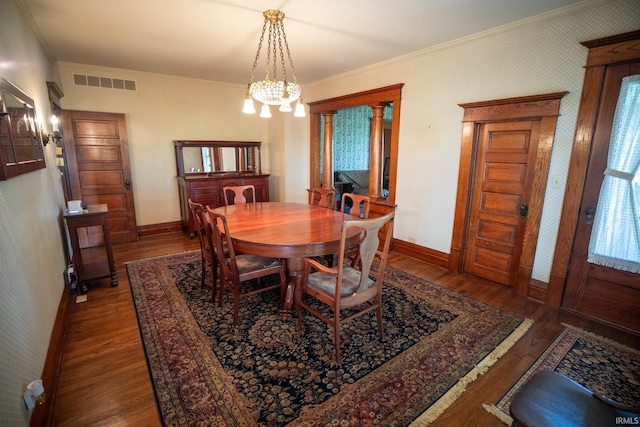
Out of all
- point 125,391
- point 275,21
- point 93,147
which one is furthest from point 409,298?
point 93,147

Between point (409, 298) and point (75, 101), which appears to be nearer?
point (409, 298)

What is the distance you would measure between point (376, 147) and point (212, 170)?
3.04m

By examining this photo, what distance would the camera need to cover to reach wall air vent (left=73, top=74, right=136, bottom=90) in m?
4.28

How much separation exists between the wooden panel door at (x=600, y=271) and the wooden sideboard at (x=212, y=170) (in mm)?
4597

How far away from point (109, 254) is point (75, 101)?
277 centimetres

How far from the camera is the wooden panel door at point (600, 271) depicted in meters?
2.38

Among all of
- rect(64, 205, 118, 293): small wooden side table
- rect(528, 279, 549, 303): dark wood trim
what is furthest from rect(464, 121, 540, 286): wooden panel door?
rect(64, 205, 118, 293): small wooden side table

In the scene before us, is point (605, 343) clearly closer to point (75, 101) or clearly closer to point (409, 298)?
point (409, 298)

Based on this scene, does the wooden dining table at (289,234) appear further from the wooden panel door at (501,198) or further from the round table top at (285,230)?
the wooden panel door at (501,198)

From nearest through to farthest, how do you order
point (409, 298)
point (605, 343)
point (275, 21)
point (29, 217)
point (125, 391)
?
point (125, 391)
point (29, 217)
point (605, 343)
point (275, 21)
point (409, 298)

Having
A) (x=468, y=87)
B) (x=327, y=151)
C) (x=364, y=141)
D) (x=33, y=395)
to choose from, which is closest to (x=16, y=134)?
(x=33, y=395)

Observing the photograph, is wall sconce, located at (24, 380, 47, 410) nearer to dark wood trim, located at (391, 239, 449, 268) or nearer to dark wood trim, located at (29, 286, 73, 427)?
dark wood trim, located at (29, 286, 73, 427)

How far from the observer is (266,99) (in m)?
2.88

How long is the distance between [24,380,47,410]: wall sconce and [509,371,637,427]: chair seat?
2.10 m
